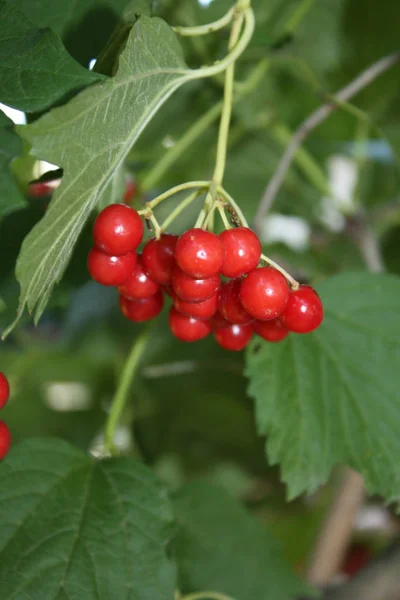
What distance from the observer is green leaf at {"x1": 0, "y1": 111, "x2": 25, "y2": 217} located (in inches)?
18.4

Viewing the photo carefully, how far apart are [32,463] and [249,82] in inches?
19.0

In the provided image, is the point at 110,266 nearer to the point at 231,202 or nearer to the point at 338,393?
the point at 231,202

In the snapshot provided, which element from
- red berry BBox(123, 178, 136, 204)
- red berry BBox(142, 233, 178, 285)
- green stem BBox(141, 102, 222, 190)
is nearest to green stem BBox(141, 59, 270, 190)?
green stem BBox(141, 102, 222, 190)

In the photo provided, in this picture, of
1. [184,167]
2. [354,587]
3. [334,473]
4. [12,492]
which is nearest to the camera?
[12,492]

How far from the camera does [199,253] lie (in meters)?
0.46

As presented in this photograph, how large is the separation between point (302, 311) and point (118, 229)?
0.15 metres

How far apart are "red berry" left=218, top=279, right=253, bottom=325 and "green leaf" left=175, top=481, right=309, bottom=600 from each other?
502mm

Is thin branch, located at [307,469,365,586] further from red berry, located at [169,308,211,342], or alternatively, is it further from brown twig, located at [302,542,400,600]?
red berry, located at [169,308,211,342]

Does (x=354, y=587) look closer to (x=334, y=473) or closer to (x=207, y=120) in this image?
(x=334, y=473)

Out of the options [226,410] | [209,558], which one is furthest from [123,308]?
[226,410]

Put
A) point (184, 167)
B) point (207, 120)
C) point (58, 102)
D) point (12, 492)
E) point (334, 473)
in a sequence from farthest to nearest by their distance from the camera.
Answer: point (334, 473) < point (184, 167) < point (207, 120) < point (12, 492) < point (58, 102)

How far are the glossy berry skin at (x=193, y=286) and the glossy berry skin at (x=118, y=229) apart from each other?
0.04m

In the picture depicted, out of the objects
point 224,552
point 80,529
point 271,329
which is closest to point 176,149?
point 271,329

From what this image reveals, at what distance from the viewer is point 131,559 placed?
0.58 m
